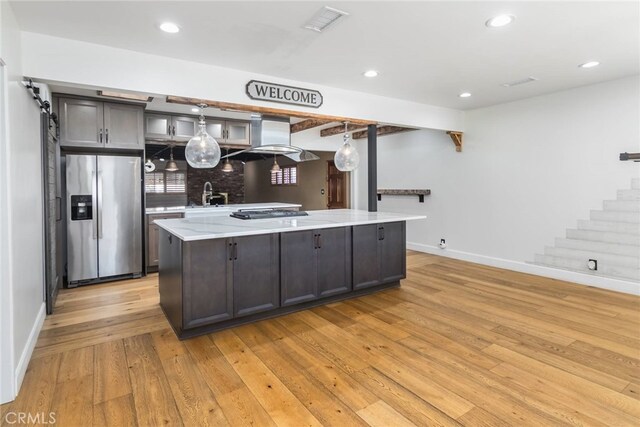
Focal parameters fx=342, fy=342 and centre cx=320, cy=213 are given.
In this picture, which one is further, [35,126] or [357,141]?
[357,141]

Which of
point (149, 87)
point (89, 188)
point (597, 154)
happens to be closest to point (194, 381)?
point (149, 87)

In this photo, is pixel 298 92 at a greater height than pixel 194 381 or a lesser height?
greater

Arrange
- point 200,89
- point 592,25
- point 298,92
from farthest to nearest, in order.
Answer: point 298,92, point 200,89, point 592,25

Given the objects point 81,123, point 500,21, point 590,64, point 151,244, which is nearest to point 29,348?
point 151,244

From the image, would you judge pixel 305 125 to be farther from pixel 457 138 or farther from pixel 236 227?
pixel 236 227

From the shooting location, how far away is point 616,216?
4035 millimetres

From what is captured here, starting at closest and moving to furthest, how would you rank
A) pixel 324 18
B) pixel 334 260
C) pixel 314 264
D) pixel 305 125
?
pixel 324 18 → pixel 314 264 → pixel 334 260 → pixel 305 125

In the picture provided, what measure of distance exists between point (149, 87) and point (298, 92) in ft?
5.11

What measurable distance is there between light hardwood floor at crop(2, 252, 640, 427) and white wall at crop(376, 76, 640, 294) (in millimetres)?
1372

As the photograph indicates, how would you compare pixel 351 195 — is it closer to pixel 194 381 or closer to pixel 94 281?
pixel 94 281

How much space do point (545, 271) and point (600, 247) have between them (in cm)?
72

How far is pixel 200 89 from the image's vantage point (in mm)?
3395

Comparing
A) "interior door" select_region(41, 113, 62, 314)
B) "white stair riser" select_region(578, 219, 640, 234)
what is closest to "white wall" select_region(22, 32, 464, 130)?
"interior door" select_region(41, 113, 62, 314)

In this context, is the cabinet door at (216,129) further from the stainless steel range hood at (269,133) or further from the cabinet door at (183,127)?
the stainless steel range hood at (269,133)
